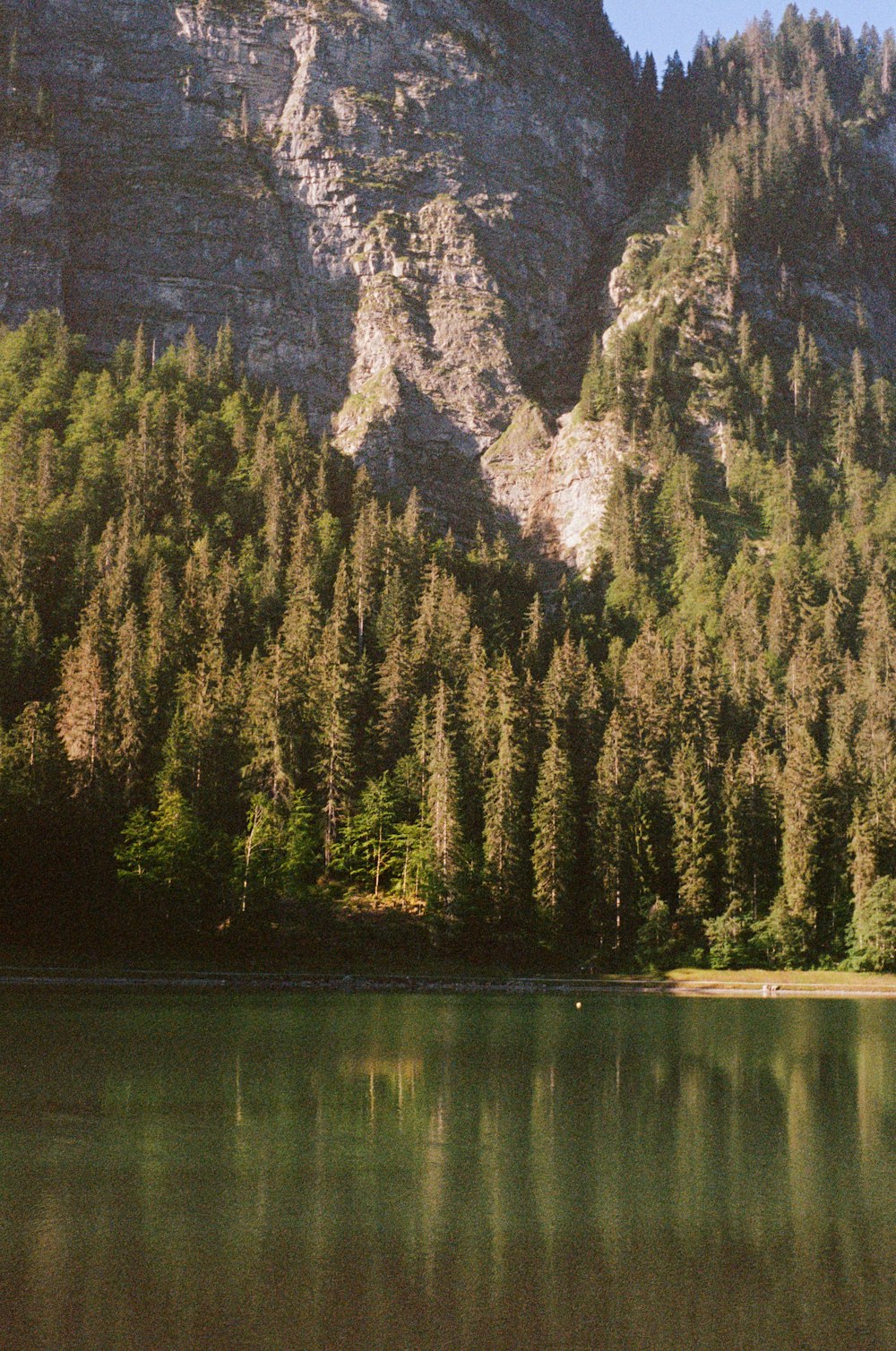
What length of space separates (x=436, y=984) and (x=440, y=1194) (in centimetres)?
5736

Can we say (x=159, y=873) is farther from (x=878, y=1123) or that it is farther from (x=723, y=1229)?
(x=723, y=1229)

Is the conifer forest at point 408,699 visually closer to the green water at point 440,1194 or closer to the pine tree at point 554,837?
the pine tree at point 554,837

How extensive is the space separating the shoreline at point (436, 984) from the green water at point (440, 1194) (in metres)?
27.3

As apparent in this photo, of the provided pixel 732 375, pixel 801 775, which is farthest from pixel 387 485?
pixel 801 775

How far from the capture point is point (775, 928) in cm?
8950

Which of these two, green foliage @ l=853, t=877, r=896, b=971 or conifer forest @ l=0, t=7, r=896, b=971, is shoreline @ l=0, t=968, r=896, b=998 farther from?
conifer forest @ l=0, t=7, r=896, b=971

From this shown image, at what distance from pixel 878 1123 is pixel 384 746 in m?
77.6

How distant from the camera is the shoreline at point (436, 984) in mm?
73500

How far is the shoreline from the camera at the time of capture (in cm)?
7350

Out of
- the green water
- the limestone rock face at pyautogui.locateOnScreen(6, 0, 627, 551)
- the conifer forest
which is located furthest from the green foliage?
the limestone rock face at pyautogui.locateOnScreen(6, 0, 627, 551)

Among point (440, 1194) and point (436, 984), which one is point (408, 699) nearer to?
point (436, 984)

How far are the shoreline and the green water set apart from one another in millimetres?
27336

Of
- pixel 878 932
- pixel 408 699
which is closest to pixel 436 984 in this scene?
pixel 878 932

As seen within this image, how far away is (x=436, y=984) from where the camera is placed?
3162 inches
